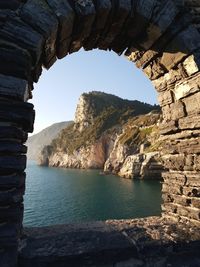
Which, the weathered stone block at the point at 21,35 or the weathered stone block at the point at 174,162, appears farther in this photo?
the weathered stone block at the point at 174,162

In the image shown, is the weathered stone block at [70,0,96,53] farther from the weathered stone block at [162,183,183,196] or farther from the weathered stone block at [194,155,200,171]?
the weathered stone block at [162,183,183,196]

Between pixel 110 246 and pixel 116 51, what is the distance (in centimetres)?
402

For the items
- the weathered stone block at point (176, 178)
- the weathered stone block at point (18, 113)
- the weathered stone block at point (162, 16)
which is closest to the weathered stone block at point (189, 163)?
the weathered stone block at point (176, 178)

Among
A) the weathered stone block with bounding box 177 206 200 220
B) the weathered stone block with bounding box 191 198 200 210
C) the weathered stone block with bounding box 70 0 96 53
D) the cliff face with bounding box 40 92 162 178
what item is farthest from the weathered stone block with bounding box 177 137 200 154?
the cliff face with bounding box 40 92 162 178

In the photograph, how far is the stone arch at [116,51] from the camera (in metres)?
3.58

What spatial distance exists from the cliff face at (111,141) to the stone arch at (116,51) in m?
45.9

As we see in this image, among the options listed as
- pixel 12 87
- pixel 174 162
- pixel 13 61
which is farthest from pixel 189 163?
pixel 13 61

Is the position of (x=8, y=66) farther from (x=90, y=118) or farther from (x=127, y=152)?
(x=90, y=118)

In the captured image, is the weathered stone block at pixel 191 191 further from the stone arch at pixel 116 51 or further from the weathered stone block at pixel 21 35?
the weathered stone block at pixel 21 35

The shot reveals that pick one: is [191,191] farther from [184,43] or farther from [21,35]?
[21,35]

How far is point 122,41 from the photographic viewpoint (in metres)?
5.76

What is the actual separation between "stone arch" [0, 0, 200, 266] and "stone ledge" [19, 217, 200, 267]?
50 centimetres

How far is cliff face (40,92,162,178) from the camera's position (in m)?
56.9

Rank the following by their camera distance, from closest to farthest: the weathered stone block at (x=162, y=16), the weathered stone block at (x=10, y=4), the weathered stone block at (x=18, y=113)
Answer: the weathered stone block at (x=18, y=113), the weathered stone block at (x=10, y=4), the weathered stone block at (x=162, y=16)
